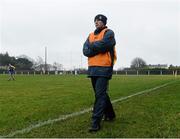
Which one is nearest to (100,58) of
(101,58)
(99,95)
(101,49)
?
(101,58)

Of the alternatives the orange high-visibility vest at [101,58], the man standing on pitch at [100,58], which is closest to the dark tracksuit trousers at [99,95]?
the man standing on pitch at [100,58]

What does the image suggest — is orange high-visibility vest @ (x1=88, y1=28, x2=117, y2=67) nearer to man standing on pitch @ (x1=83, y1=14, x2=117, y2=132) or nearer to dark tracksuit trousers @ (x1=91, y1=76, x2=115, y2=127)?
man standing on pitch @ (x1=83, y1=14, x2=117, y2=132)

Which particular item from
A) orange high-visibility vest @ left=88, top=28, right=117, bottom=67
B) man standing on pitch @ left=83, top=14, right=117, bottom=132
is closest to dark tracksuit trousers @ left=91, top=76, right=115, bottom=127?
man standing on pitch @ left=83, top=14, right=117, bottom=132

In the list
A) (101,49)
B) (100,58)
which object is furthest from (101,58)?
(101,49)

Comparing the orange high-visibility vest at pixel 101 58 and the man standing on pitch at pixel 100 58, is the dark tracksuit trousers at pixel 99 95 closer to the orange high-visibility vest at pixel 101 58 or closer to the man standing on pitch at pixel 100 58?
the man standing on pitch at pixel 100 58

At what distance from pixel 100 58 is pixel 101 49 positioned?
175mm

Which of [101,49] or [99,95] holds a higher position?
[101,49]

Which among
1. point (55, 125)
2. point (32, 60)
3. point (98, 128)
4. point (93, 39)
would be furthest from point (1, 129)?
point (32, 60)

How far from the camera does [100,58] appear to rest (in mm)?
6844

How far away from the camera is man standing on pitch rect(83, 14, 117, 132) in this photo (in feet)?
22.2

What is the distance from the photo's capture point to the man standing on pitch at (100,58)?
6.77 meters

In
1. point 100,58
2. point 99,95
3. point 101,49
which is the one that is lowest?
point 99,95

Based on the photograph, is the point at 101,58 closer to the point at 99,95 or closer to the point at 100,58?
the point at 100,58

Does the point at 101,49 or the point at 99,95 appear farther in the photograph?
the point at 99,95
